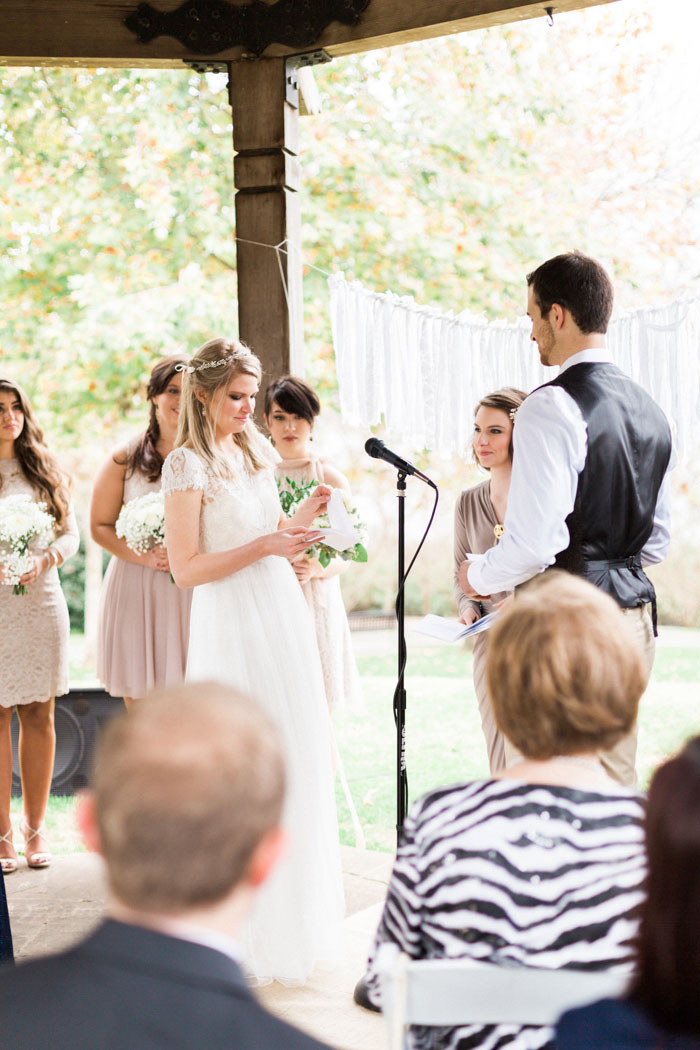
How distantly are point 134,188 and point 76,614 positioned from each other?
15.4ft

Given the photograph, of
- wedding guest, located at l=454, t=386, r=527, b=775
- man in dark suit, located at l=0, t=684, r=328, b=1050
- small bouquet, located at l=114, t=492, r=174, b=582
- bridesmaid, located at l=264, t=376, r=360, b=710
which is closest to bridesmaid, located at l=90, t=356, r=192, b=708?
small bouquet, located at l=114, t=492, r=174, b=582

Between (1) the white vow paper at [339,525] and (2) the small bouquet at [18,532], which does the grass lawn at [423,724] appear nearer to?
(2) the small bouquet at [18,532]

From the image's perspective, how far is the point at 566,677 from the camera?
53.1 inches

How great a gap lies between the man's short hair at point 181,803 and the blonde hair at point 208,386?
2.13 m

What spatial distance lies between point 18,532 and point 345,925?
1809mm

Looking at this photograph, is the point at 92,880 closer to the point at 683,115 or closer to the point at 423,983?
the point at 423,983

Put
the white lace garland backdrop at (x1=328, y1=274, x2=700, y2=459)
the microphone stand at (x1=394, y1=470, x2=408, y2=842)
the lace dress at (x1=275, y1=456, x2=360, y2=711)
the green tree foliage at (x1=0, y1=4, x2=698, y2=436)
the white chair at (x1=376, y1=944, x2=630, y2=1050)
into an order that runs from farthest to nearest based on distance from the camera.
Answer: the green tree foliage at (x1=0, y1=4, x2=698, y2=436) → the white lace garland backdrop at (x1=328, y1=274, x2=700, y2=459) → the lace dress at (x1=275, y1=456, x2=360, y2=711) → the microphone stand at (x1=394, y1=470, x2=408, y2=842) → the white chair at (x1=376, y1=944, x2=630, y2=1050)

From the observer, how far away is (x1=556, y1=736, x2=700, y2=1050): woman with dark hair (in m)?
0.87

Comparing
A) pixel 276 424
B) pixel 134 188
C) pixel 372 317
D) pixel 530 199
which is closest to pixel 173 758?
pixel 276 424

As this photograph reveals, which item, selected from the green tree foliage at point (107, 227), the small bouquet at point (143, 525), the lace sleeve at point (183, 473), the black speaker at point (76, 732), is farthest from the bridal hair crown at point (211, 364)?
the green tree foliage at point (107, 227)

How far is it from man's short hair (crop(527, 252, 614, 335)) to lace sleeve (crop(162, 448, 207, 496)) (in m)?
1.05

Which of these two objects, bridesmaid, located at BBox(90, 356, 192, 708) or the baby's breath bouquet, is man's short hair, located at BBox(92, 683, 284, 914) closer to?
the baby's breath bouquet

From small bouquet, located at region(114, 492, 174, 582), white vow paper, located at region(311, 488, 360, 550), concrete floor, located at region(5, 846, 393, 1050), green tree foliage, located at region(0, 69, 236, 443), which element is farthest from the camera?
green tree foliage, located at region(0, 69, 236, 443)

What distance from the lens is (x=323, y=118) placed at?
8594mm
